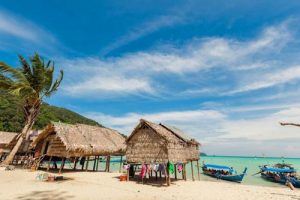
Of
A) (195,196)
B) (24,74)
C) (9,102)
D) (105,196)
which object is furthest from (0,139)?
(9,102)

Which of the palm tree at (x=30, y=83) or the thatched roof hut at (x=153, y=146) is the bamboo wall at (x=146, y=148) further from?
the palm tree at (x=30, y=83)

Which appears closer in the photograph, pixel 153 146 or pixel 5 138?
pixel 153 146

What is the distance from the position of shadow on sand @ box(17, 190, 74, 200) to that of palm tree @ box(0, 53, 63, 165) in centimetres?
1505

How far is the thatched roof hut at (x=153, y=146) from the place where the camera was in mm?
15672

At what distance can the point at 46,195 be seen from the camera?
35.6ft

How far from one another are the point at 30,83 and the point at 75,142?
964 centimetres

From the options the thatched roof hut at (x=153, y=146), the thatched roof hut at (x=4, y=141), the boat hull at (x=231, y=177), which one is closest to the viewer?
the thatched roof hut at (x=153, y=146)

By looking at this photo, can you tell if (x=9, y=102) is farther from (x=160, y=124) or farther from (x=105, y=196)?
(x=105, y=196)

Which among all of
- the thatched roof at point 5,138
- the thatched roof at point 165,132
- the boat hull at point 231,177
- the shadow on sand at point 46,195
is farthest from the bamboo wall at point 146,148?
the thatched roof at point 5,138

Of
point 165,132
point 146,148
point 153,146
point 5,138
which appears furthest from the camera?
point 5,138

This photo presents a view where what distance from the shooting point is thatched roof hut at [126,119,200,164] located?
51.4ft

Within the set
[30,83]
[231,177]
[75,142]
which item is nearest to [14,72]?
[30,83]

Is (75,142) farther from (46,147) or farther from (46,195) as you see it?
(46,195)

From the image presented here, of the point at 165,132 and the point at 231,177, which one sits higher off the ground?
the point at 165,132
